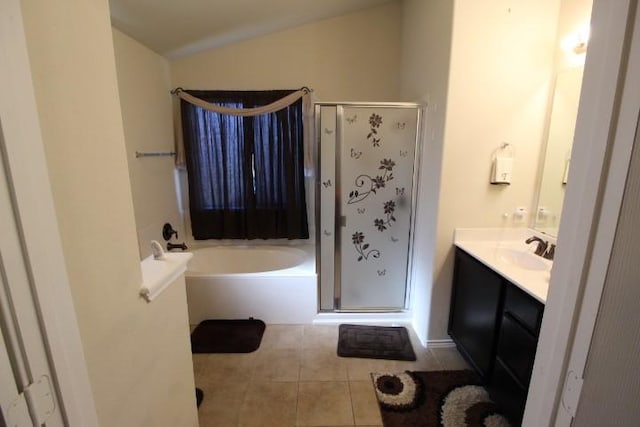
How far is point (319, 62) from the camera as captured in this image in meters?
2.98

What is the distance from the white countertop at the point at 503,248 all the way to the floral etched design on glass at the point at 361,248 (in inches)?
27.2

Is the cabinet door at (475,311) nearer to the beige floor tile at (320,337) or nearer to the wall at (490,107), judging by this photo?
the wall at (490,107)

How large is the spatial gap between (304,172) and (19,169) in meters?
2.65

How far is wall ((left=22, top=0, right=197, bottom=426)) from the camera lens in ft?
2.05

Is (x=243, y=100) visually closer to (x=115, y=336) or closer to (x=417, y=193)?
(x=417, y=193)

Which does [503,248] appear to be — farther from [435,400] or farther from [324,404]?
[324,404]

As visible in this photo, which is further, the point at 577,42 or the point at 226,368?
the point at 226,368

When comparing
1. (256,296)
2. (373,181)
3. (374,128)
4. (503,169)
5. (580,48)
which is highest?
(580,48)

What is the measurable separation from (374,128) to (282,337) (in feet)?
6.05

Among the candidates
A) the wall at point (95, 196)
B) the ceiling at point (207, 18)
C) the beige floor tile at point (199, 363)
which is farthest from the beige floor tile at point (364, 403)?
the ceiling at point (207, 18)

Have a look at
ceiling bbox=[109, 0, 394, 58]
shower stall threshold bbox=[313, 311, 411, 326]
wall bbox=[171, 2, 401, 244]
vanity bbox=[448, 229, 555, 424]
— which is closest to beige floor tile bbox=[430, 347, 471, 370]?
vanity bbox=[448, 229, 555, 424]

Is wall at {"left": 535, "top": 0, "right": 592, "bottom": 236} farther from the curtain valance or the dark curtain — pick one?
the dark curtain

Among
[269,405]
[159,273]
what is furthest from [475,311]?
[159,273]

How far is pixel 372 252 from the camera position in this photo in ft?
8.46
